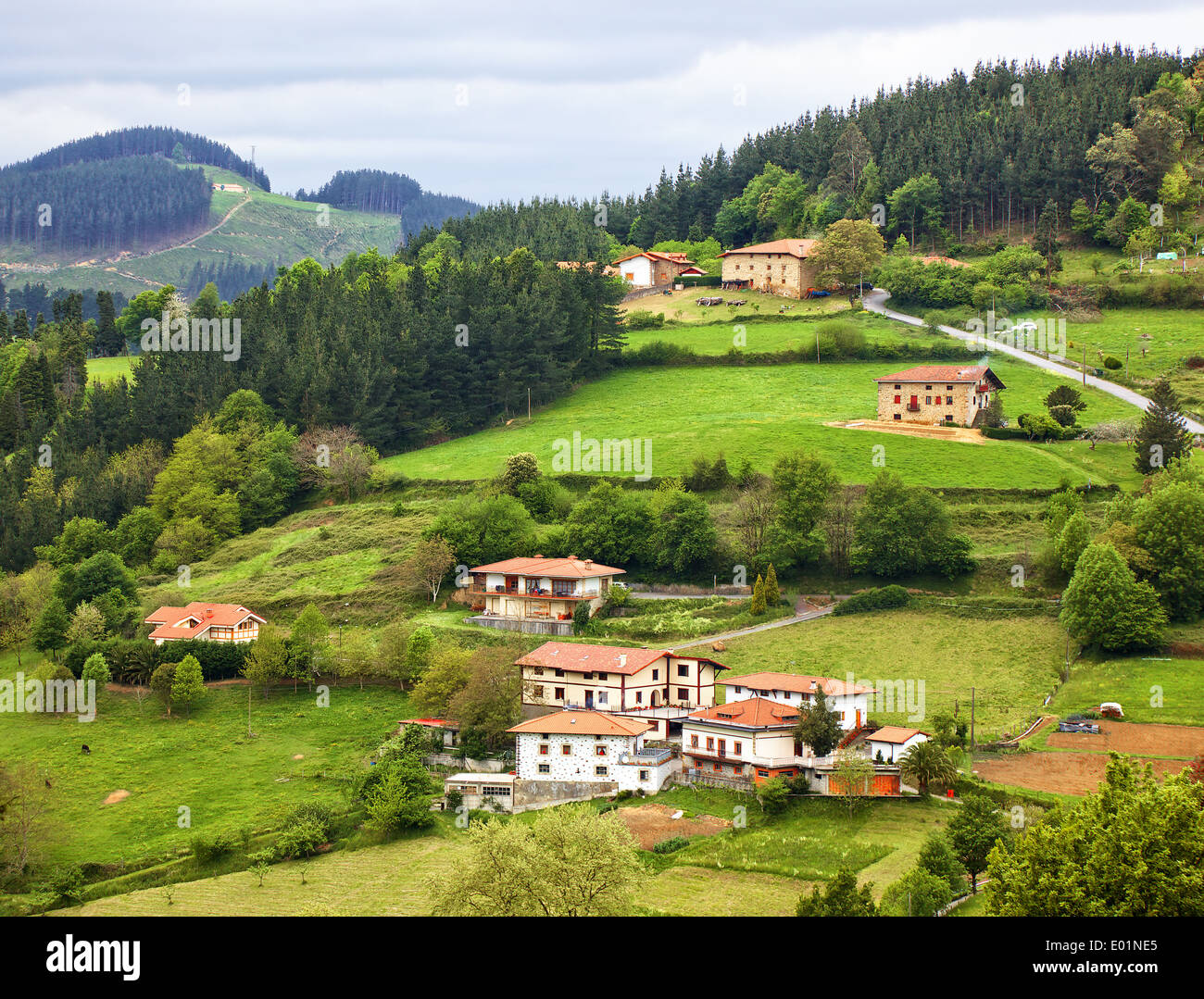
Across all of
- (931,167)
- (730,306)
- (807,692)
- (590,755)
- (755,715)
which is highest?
(931,167)

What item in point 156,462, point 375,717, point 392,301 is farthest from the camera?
point 392,301

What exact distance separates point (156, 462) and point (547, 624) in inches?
1737

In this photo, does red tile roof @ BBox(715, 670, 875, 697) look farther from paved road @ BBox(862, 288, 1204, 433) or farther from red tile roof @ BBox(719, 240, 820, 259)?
red tile roof @ BBox(719, 240, 820, 259)

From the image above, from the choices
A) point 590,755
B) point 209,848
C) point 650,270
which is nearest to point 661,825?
point 590,755

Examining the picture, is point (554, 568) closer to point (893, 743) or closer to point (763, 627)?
point (763, 627)

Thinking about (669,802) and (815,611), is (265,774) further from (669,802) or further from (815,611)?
(815,611)

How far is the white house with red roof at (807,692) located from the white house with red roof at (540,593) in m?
14.7

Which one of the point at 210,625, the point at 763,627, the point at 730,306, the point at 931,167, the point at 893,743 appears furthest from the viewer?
the point at 931,167

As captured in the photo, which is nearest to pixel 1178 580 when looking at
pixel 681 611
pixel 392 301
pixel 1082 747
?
pixel 1082 747

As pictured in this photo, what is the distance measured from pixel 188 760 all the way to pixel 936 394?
55.3 meters

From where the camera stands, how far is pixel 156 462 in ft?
309

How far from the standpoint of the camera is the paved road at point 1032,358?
86.9 m

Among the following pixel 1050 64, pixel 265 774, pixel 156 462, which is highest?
pixel 1050 64

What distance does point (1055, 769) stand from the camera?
140 ft
